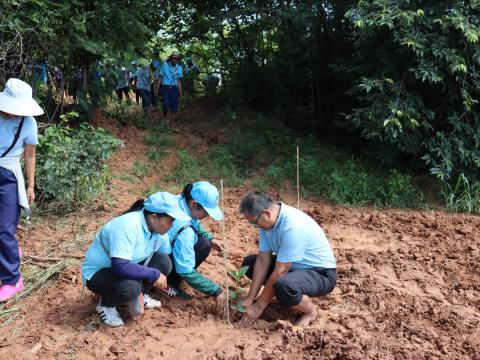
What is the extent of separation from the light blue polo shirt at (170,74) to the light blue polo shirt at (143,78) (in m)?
0.86

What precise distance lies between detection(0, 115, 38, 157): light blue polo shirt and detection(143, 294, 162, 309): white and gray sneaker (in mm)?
1463

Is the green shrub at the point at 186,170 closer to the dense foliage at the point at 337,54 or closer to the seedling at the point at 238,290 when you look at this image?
the dense foliage at the point at 337,54

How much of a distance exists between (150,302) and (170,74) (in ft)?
20.1

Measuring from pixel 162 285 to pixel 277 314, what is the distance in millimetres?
985

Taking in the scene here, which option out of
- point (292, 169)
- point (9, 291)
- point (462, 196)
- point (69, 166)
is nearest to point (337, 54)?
point (292, 169)

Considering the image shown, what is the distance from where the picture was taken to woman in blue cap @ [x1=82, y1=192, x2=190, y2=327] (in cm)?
311

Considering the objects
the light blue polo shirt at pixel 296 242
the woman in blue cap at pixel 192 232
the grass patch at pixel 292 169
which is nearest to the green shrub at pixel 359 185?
the grass patch at pixel 292 169

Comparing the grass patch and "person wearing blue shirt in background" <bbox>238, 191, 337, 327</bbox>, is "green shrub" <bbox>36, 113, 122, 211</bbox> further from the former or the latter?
"person wearing blue shirt in background" <bbox>238, 191, 337, 327</bbox>

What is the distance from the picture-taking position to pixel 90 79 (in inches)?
311

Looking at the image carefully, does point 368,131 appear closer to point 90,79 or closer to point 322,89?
point 322,89

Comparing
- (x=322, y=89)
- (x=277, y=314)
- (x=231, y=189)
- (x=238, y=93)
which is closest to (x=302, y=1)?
(x=322, y=89)

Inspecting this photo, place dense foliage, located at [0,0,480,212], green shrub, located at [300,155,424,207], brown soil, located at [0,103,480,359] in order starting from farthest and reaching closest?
green shrub, located at [300,155,424,207] → dense foliage, located at [0,0,480,212] → brown soil, located at [0,103,480,359]

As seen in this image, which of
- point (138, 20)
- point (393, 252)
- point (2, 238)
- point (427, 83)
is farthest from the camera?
point (138, 20)

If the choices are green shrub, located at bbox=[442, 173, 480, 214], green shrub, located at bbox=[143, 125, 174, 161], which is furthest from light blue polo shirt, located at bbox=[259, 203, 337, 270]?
green shrub, located at bbox=[143, 125, 174, 161]
